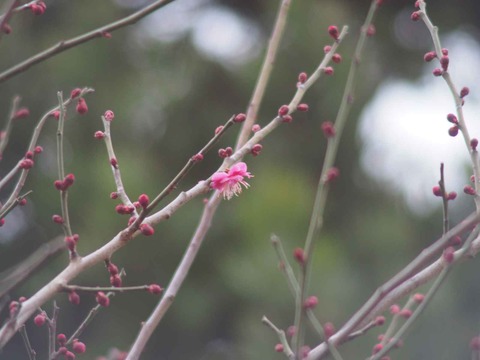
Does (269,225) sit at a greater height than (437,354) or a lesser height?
greater

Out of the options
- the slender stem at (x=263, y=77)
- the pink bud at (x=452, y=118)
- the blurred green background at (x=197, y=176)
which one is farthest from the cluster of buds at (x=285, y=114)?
the blurred green background at (x=197, y=176)

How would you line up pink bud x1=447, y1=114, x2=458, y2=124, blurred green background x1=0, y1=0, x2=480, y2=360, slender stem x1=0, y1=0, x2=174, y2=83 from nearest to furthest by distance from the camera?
slender stem x1=0, y1=0, x2=174, y2=83 → pink bud x1=447, y1=114, x2=458, y2=124 → blurred green background x1=0, y1=0, x2=480, y2=360

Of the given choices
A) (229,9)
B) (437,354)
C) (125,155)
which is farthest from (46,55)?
(229,9)

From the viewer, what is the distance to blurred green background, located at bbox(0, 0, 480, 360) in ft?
19.6

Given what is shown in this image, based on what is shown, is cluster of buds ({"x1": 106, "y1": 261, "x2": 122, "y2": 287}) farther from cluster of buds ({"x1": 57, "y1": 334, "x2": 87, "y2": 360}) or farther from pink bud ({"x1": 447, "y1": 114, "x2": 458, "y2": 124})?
pink bud ({"x1": 447, "y1": 114, "x2": 458, "y2": 124})

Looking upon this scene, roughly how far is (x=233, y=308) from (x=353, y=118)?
1.52 metres

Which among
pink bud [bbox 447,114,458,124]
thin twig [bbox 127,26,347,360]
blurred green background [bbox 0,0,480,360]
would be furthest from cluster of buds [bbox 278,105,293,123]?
blurred green background [bbox 0,0,480,360]

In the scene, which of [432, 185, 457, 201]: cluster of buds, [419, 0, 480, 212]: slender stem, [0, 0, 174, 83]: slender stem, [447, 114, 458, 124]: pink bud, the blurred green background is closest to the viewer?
[0, 0, 174, 83]: slender stem

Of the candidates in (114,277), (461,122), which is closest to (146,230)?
(114,277)

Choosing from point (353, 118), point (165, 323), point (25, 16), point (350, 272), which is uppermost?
point (25, 16)

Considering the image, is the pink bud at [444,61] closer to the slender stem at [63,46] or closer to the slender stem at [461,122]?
the slender stem at [461,122]

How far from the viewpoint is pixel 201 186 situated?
4.56 feet

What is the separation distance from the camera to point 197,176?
6.53m

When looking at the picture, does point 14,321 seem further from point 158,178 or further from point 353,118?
point 353,118
